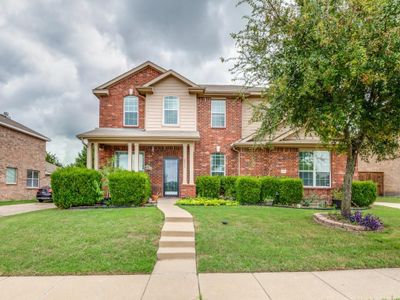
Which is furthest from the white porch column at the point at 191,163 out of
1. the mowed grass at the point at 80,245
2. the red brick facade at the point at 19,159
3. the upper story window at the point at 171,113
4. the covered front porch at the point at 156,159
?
the red brick facade at the point at 19,159

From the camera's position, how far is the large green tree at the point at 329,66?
6758mm

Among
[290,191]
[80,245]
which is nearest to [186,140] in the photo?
[290,191]

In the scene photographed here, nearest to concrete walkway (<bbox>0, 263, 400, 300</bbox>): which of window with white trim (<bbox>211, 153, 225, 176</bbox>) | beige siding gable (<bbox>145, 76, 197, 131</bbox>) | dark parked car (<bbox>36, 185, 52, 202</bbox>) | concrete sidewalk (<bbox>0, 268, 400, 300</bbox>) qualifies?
concrete sidewalk (<bbox>0, 268, 400, 300</bbox>)

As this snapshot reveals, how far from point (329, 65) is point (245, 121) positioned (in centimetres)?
1031

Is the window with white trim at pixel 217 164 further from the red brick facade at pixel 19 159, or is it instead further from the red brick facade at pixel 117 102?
the red brick facade at pixel 19 159

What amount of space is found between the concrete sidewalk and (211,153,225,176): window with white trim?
37.5 feet

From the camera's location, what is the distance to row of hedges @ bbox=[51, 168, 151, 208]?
12133 mm

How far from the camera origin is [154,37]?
15.0 metres

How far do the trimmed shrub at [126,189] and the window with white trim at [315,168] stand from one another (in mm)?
8903

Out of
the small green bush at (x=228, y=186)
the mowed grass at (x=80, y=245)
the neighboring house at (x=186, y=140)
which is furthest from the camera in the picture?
the neighboring house at (x=186, y=140)

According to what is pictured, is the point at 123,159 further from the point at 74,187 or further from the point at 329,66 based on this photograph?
the point at 329,66

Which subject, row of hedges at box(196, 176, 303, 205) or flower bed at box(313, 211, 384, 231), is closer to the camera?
flower bed at box(313, 211, 384, 231)

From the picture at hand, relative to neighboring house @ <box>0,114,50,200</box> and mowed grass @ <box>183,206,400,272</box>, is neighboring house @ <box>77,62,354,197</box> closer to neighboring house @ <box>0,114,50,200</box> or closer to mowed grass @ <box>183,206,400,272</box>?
mowed grass @ <box>183,206,400,272</box>

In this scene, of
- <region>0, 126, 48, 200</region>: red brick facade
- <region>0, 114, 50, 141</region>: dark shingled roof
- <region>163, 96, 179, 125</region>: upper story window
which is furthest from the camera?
<region>0, 114, 50, 141</region>: dark shingled roof
